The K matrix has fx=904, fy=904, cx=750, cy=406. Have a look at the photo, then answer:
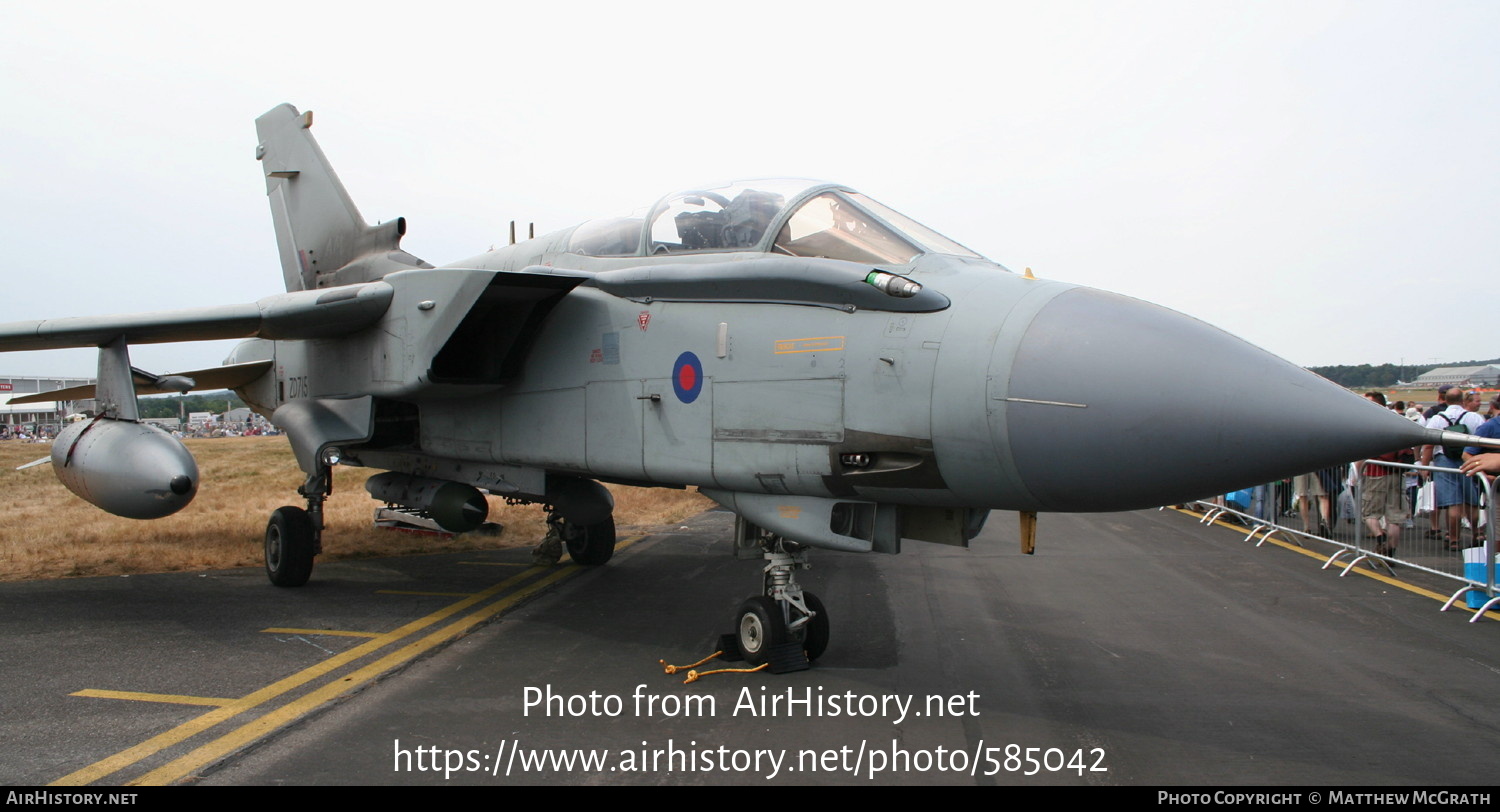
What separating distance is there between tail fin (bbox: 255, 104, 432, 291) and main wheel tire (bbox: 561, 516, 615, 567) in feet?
10.3

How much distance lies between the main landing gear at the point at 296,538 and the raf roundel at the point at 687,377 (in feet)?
13.6

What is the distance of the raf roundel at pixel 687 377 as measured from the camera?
508 cm

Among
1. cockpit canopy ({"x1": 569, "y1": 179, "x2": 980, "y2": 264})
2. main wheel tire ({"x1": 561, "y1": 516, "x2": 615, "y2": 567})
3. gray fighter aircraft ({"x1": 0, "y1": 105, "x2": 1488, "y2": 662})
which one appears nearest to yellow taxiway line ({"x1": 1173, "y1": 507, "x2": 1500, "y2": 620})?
gray fighter aircraft ({"x1": 0, "y1": 105, "x2": 1488, "y2": 662})

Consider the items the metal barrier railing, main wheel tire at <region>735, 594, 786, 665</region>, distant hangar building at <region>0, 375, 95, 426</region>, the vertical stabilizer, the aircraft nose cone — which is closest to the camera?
the aircraft nose cone

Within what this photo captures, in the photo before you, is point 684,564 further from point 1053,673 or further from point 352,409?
point 1053,673

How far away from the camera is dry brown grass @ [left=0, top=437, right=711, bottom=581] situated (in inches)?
353

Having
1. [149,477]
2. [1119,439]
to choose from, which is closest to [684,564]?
[149,477]

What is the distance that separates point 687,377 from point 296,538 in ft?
15.3

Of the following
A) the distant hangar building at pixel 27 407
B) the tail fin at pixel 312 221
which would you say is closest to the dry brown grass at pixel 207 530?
the tail fin at pixel 312 221

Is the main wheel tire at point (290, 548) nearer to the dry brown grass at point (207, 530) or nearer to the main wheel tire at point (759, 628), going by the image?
the dry brown grass at point (207, 530)

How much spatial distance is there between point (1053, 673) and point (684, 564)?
15.2 feet

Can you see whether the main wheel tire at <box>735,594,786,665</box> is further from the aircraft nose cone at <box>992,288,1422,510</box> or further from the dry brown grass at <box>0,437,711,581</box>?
the dry brown grass at <box>0,437,711,581</box>

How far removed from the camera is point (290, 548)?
7.77m

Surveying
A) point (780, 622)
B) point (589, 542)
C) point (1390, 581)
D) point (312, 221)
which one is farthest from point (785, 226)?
point (312, 221)
